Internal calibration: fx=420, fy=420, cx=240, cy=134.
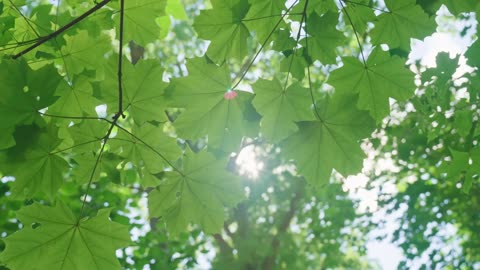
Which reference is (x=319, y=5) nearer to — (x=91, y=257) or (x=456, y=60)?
(x=456, y=60)

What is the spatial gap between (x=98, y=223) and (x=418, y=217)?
5.83 m

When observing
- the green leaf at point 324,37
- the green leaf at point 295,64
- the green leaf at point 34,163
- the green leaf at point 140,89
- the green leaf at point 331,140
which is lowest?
the green leaf at point 34,163

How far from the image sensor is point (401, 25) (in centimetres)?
176

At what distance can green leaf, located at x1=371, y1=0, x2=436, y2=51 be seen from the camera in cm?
169

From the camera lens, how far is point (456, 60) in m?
2.04

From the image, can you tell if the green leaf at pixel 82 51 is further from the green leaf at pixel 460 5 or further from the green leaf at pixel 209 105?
the green leaf at pixel 460 5

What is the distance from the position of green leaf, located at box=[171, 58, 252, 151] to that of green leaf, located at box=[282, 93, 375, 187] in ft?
0.74

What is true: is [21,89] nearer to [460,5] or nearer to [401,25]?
[401,25]

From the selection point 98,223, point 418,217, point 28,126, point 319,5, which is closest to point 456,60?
point 319,5

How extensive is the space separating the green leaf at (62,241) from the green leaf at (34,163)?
0.39 feet

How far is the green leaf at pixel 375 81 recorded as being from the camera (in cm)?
169

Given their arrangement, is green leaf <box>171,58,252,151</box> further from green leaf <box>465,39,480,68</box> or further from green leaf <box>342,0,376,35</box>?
green leaf <box>465,39,480,68</box>

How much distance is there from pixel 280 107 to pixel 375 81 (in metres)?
0.43

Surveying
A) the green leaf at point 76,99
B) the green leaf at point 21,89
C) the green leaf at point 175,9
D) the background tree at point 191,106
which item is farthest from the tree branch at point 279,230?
the green leaf at point 21,89
